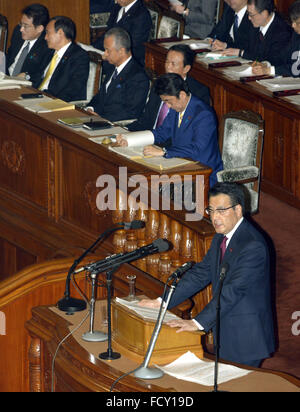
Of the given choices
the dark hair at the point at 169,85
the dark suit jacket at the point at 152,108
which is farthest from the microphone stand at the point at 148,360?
the dark suit jacket at the point at 152,108

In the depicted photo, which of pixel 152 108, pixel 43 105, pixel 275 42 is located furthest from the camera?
pixel 275 42

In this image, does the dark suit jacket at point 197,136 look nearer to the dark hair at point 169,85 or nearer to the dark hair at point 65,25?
the dark hair at point 169,85

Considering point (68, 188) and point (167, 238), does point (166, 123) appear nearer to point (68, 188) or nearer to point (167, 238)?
point (68, 188)

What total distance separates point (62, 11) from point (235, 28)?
2.13 m

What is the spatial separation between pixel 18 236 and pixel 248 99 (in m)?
2.53

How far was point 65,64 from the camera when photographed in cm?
855

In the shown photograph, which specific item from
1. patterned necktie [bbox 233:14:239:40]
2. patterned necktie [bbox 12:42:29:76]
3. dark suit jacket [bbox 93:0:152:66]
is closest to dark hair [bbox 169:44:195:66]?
patterned necktie [bbox 233:14:239:40]

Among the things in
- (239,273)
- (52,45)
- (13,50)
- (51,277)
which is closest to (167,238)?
(51,277)

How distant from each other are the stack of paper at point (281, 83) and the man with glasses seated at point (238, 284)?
363 centimetres

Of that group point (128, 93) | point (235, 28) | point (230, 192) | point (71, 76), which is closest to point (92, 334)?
point (230, 192)

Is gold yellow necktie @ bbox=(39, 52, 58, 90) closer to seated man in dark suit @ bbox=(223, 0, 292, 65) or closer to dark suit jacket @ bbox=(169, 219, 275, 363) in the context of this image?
seated man in dark suit @ bbox=(223, 0, 292, 65)

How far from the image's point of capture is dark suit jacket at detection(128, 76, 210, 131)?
7352 millimetres

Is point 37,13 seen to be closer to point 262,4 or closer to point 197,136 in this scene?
point 262,4

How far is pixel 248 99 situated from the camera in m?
8.16
